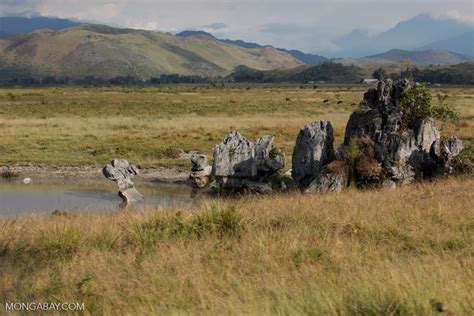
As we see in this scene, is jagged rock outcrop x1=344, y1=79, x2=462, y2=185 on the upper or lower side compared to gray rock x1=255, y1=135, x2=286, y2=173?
upper

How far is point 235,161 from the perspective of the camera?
23.9 meters

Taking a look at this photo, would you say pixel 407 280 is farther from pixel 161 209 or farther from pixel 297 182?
pixel 297 182

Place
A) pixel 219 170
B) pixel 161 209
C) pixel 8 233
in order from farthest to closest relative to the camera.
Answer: pixel 219 170 → pixel 161 209 → pixel 8 233

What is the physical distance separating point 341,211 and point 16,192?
1893cm

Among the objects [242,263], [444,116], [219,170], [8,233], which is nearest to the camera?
[242,263]

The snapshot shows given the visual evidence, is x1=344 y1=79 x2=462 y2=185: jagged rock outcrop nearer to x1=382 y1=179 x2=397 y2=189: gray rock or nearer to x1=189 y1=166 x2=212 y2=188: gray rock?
x1=382 y1=179 x2=397 y2=189: gray rock

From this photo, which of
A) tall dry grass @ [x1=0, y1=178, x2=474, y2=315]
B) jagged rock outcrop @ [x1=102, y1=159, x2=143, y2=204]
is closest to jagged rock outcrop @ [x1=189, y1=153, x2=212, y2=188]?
jagged rock outcrop @ [x1=102, y1=159, x2=143, y2=204]

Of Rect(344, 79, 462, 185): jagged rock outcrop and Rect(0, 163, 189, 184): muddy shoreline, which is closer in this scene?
Rect(344, 79, 462, 185): jagged rock outcrop

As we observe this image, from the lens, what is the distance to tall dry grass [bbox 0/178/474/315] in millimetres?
5910

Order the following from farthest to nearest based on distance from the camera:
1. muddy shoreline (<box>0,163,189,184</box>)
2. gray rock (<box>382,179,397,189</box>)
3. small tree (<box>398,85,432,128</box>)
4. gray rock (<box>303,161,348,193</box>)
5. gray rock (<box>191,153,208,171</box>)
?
muddy shoreline (<box>0,163,189,184</box>), gray rock (<box>191,153,208,171</box>), small tree (<box>398,85,432,128</box>), gray rock (<box>303,161,348,193</box>), gray rock (<box>382,179,397,189</box>)

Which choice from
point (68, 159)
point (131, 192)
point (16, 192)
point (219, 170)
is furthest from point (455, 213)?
point (68, 159)

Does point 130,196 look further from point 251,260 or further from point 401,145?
point 251,260

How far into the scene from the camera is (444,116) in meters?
22.2

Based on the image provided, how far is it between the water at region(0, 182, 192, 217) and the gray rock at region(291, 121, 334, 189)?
4.45 m
